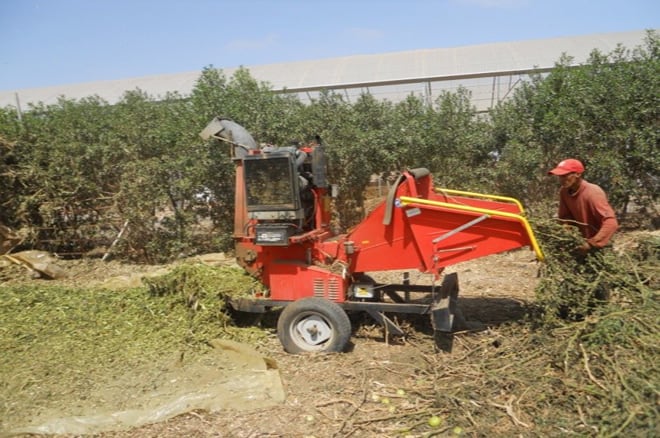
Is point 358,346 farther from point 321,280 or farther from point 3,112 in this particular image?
point 3,112

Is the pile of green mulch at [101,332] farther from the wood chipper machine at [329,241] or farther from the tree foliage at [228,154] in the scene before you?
the tree foliage at [228,154]

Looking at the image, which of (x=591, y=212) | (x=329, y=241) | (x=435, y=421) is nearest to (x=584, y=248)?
(x=591, y=212)

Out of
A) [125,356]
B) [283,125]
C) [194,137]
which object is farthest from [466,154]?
[125,356]

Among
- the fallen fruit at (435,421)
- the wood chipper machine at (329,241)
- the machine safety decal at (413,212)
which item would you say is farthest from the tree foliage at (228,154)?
the fallen fruit at (435,421)

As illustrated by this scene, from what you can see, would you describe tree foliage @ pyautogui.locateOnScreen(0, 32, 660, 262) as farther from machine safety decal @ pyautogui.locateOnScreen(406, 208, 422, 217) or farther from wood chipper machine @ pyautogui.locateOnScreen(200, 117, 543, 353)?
machine safety decal @ pyautogui.locateOnScreen(406, 208, 422, 217)

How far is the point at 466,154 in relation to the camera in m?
9.09

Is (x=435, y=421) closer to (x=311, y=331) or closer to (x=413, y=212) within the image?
(x=311, y=331)

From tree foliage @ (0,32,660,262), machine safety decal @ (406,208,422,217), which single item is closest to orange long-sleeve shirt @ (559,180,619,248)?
machine safety decal @ (406,208,422,217)

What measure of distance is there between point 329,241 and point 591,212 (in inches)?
97.1

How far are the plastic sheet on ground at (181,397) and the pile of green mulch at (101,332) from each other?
158 mm

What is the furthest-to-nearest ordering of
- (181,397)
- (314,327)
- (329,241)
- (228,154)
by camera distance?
(228,154), (329,241), (314,327), (181,397)

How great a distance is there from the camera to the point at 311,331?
487 cm

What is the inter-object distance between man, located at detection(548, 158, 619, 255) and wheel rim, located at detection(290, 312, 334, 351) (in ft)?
7.97

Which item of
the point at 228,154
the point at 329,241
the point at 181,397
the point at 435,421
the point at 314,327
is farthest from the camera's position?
the point at 228,154
